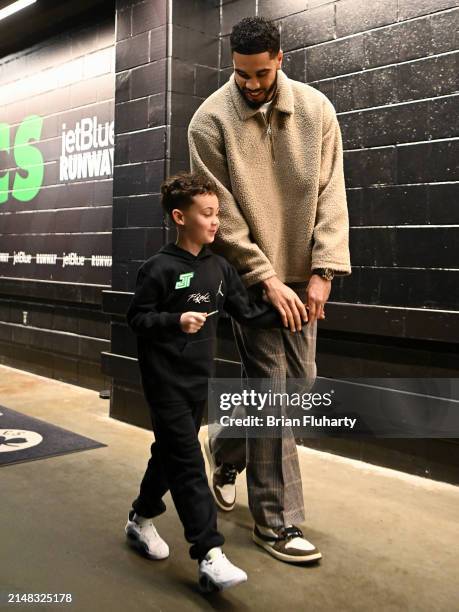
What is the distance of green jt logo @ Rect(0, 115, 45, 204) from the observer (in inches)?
211

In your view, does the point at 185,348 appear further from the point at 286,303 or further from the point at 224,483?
the point at 224,483

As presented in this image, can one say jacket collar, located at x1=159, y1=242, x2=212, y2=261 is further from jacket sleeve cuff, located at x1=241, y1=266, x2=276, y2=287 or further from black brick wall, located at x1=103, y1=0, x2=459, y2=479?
black brick wall, located at x1=103, y1=0, x2=459, y2=479

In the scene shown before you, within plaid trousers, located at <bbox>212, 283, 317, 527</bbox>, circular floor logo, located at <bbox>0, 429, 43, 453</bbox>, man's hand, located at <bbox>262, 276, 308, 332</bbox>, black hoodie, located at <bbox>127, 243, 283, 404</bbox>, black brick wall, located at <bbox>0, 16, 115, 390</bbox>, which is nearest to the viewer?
black hoodie, located at <bbox>127, 243, 283, 404</bbox>

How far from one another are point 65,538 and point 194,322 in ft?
3.15

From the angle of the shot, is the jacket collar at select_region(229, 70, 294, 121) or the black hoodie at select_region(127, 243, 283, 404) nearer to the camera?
Result: the black hoodie at select_region(127, 243, 283, 404)

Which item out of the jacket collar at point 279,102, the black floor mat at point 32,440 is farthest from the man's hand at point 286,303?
the black floor mat at point 32,440

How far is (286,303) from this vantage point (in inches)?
78.2

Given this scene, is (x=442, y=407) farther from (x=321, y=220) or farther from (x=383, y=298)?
(x=321, y=220)

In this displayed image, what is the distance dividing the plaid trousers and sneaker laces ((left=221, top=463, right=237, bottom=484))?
0.30 meters

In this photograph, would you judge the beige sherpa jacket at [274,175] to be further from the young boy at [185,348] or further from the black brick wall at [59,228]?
the black brick wall at [59,228]

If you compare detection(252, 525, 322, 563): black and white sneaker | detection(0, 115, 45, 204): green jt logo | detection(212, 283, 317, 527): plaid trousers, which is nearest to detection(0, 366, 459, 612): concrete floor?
detection(252, 525, 322, 563): black and white sneaker

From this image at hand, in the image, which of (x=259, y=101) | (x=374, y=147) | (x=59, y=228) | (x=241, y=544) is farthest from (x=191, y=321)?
(x=59, y=228)

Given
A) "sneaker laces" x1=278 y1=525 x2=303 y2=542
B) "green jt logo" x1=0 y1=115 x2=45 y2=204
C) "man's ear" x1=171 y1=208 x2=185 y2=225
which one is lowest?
"sneaker laces" x1=278 y1=525 x2=303 y2=542

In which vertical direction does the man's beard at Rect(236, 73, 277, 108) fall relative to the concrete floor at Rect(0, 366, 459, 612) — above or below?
above
